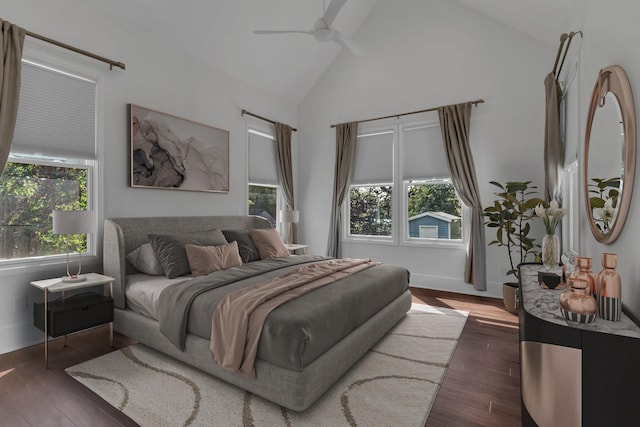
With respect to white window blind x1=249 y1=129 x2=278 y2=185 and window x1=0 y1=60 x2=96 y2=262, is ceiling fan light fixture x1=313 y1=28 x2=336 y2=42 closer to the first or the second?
white window blind x1=249 y1=129 x2=278 y2=185

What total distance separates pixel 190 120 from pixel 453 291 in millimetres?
4443

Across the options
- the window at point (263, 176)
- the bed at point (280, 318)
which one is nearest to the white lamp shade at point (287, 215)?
the window at point (263, 176)

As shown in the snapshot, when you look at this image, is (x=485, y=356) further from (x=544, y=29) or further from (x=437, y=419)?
(x=544, y=29)

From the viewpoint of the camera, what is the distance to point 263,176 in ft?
18.3

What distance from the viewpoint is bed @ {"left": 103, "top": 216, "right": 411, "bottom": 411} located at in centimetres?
192

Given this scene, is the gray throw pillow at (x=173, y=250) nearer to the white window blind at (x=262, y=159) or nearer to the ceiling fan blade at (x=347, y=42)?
the white window blind at (x=262, y=159)

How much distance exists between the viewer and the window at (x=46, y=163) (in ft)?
9.41

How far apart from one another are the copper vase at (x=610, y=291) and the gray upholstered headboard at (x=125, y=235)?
11.5ft

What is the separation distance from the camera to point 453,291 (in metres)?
4.81

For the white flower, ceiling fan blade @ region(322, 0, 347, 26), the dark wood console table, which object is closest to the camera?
the dark wood console table

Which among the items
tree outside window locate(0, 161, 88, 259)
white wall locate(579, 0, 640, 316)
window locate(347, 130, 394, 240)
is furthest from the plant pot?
tree outside window locate(0, 161, 88, 259)

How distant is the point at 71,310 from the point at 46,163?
1469mm

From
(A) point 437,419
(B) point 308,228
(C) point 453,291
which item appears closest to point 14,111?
(A) point 437,419

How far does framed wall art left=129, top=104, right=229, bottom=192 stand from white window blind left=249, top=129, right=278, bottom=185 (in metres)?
0.64
